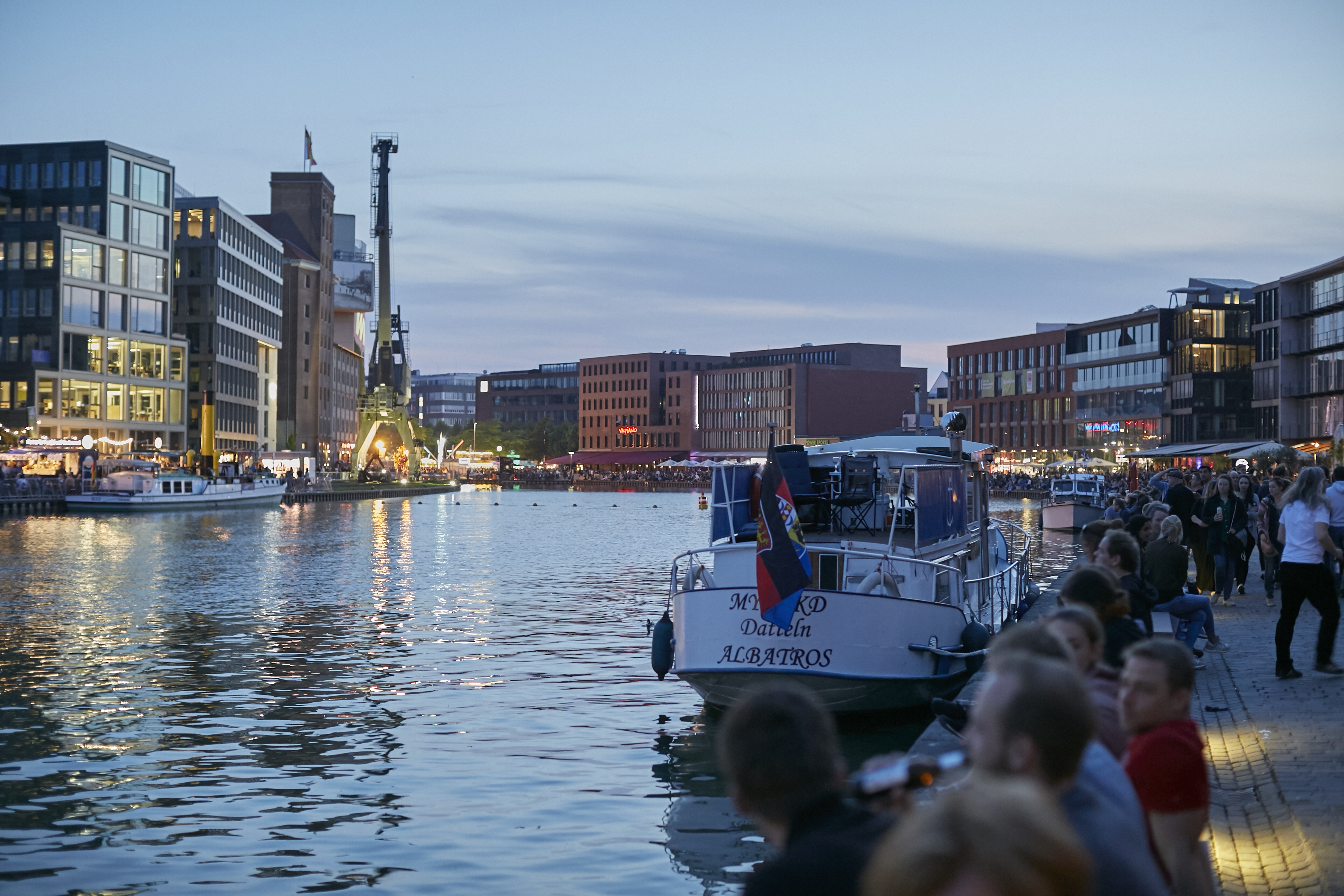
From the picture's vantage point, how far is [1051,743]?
163 inches

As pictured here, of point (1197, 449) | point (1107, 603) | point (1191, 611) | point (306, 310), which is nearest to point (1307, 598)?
point (1191, 611)

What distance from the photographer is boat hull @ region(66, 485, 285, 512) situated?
85.1m

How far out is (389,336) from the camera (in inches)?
6166

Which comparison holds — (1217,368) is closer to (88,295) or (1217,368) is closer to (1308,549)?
(88,295)

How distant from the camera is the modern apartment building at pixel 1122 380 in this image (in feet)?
446

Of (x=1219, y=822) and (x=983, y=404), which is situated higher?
(x=983, y=404)

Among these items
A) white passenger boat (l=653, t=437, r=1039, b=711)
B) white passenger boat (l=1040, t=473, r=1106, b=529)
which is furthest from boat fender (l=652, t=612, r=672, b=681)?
white passenger boat (l=1040, t=473, r=1106, b=529)

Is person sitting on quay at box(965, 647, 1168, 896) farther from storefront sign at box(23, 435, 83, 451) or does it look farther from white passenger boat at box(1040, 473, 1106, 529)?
storefront sign at box(23, 435, 83, 451)

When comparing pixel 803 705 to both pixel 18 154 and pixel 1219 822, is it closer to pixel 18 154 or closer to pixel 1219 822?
pixel 1219 822

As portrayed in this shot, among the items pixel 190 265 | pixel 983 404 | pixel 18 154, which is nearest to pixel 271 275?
pixel 190 265

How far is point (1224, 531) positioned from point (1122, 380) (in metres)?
125

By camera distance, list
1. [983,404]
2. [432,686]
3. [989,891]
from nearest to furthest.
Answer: [989,891] → [432,686] → [983,404]

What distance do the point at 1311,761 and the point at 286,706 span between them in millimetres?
13363

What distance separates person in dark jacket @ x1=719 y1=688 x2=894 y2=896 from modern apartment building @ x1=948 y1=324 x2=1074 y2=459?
159 meters
